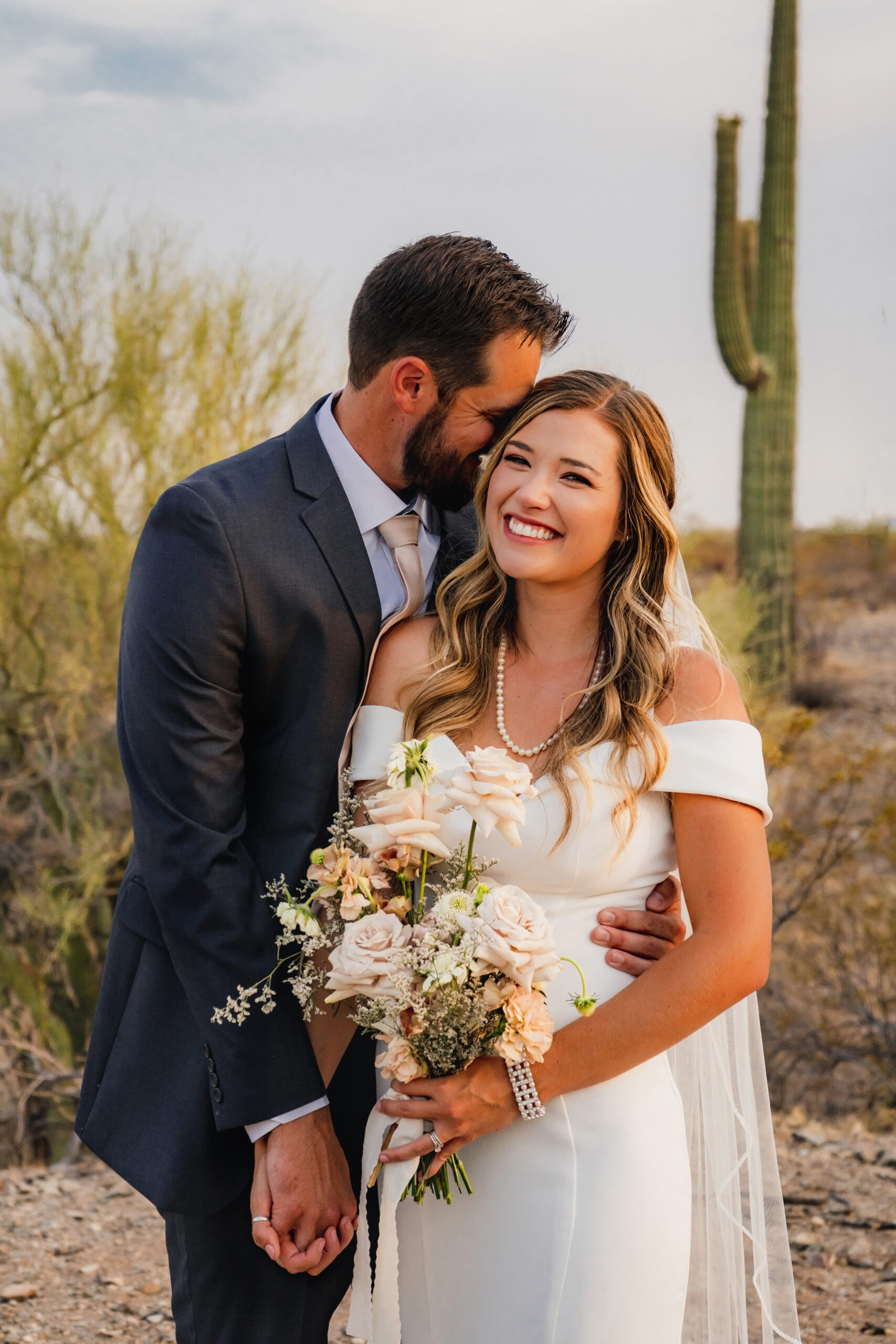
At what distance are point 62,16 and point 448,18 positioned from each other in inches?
150

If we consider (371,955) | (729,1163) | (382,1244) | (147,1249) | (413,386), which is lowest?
(147,1249)

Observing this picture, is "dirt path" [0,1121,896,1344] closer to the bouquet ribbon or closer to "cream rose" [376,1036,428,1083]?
the bouquet ribbon

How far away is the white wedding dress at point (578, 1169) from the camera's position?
6.64 ft

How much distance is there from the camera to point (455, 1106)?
1923 mm

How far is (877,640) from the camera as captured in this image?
50.5ft

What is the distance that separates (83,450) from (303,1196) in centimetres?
590

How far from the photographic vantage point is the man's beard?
7.79ft

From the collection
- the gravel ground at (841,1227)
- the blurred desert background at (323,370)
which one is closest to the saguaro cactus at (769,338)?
the blurred desert background at (323,370)

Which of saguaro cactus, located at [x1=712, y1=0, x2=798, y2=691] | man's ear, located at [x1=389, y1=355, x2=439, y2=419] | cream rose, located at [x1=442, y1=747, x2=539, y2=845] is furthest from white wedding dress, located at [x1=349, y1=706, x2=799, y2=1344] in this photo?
saguaro cactus, located at [x1=712, y1=0, x2=798, y2=691]

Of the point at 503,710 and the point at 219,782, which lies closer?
the point at 219,782

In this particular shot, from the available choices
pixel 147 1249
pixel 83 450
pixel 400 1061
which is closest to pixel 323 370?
pixel 83 450

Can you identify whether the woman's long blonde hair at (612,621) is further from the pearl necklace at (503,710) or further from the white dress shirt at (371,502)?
the white dress shirt at (371,502)

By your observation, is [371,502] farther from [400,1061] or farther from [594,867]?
[400,1061]

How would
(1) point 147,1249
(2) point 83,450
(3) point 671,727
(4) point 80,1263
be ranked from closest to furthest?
(3) point 671,727
(4) point 80,1263
(1) point 147,1249
(2) point 83,450
